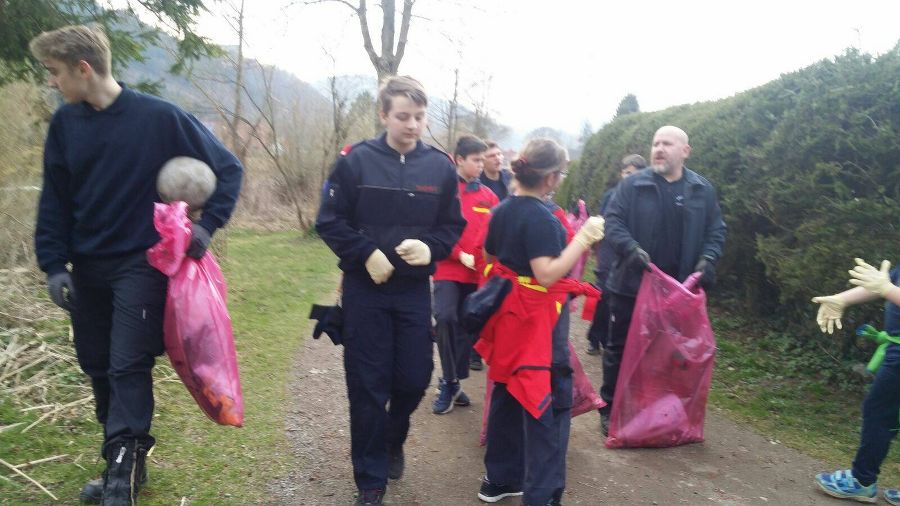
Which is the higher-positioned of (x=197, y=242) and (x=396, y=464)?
(x=197, y=242)

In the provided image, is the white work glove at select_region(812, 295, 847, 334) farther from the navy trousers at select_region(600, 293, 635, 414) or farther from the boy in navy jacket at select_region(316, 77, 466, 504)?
the boy in navy jacket at select_region(316, 77, 466, 504)

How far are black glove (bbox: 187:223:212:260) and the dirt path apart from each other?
1293mm

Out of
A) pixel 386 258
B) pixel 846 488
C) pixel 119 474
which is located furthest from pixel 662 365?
pixel 119 474

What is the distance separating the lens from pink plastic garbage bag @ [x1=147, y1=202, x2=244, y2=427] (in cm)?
288

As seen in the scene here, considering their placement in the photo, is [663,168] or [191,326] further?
[663,168]

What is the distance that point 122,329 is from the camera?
2928mm

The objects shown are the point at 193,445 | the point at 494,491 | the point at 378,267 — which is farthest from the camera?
the point at 193,445

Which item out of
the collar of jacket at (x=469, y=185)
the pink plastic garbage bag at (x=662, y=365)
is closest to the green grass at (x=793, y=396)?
the pink plastic garbage bag at (x=662, y=365)

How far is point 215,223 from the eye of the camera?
10.3 feet

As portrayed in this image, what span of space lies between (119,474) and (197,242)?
3.33 ft

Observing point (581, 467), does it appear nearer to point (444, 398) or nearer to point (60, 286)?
point (444, 398)

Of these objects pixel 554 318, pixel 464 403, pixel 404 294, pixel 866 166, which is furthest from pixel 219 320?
pixel 866 166

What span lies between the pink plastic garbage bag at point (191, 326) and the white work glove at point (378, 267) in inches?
26.8

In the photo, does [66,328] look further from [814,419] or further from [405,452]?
[814,419]
